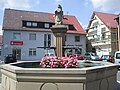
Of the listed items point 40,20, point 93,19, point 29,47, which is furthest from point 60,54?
point 93,19

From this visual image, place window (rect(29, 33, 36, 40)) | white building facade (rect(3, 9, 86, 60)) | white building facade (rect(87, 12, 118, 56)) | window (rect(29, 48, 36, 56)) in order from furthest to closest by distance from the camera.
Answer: white building facade (rect(87, 12, 118, 56)), window (rect(29, 33, 36, 40)), window (rect(29, 48, 36, 56)), white building facade (rect(3, 9, 86, 60))

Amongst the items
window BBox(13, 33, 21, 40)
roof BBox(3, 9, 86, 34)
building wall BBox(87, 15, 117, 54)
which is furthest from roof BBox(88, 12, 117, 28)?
window BBox(13, 33, 21, 40)

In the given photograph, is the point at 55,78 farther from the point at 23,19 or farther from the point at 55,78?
the point at 23,19

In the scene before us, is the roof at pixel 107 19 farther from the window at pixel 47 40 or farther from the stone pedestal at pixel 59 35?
the stone pedestal at pixel 59 35

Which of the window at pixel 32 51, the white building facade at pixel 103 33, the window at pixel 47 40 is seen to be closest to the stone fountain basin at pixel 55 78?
the window at pixel 32 51

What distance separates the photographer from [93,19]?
56938mm

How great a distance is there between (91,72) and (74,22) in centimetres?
4820

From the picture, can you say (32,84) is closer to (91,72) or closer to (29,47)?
(91,72)

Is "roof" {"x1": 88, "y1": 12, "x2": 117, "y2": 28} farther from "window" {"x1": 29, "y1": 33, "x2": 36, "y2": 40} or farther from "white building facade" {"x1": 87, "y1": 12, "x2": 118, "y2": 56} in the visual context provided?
"window" {"x1": 29, "y1": 33, "x2": 36, "y2": 40}

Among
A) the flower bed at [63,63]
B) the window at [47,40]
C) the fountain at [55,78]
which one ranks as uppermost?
the window at [47,40]

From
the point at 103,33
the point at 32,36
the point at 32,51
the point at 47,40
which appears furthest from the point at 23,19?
the point at 103,33

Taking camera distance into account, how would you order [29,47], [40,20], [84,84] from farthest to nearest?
[40,20]
[29,47]
[84,84]

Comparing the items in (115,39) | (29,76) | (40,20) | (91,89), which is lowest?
(91,89)

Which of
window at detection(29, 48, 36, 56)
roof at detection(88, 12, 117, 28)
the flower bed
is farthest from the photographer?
roof at detection(88, 12, 117, 28)
